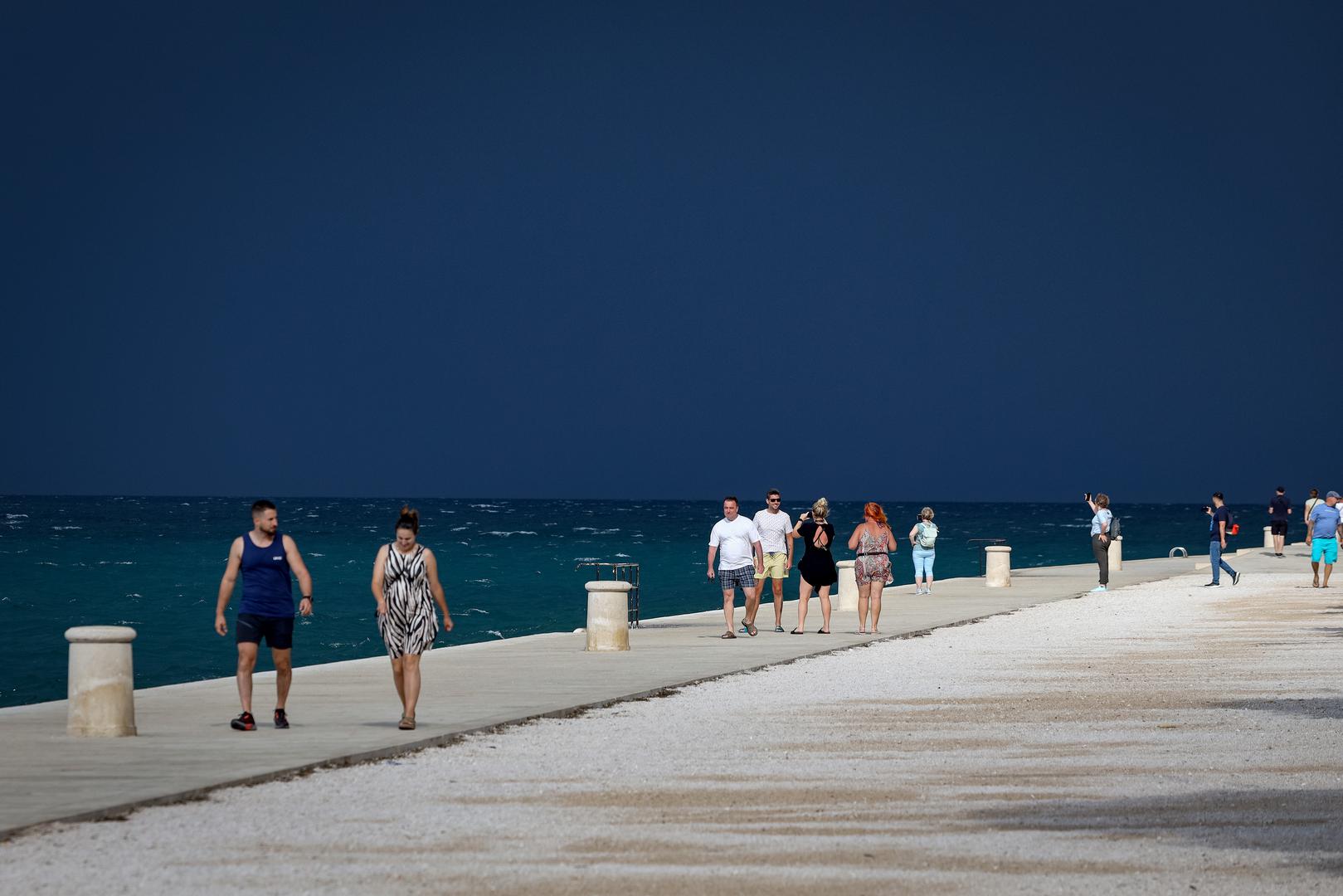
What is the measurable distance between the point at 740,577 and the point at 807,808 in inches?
492

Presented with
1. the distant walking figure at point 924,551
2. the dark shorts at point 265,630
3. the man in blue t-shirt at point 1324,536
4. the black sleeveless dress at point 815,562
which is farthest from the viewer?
the distant walking figure at point 924,551

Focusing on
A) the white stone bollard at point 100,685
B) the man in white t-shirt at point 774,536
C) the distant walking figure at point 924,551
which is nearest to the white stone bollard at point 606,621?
the man in white t-shirt at point 774,536

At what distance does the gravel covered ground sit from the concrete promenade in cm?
41

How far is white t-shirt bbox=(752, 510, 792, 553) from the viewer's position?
75.6 feet

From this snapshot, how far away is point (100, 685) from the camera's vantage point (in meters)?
12.5

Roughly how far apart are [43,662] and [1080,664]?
905 inches

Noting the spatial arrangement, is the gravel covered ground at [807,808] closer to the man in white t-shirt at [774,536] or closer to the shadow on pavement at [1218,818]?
the shadow on pavement at [1218,818]

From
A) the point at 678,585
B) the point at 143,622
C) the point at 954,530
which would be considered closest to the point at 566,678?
the point at 143,622

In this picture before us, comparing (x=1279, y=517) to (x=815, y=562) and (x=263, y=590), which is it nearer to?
(x=815, y=562)

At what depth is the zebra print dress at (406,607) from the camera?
12.7 m

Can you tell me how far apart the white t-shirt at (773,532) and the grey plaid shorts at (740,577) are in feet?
3.53

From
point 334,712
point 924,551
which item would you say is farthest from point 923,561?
point 334,712

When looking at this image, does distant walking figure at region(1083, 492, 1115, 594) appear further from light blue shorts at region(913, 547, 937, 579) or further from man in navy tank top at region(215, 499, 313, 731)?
man in navy tank top at region(215, 499, 313, 731)

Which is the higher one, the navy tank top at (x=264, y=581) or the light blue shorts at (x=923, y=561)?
the navy tank top at (x=264, y=581)
